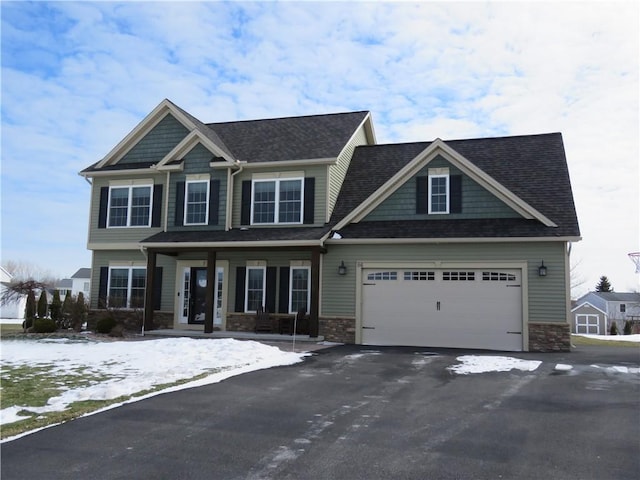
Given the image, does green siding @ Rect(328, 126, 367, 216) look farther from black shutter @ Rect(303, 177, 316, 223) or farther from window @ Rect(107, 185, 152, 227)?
window @ Rect(107, 185, 152, 227)

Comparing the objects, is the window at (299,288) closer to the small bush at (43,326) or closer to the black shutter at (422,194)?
the black shutter at (422,194)

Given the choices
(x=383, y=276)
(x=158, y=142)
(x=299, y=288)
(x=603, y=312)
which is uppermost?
(x=158, y=142)

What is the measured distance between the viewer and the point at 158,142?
20.2 metres

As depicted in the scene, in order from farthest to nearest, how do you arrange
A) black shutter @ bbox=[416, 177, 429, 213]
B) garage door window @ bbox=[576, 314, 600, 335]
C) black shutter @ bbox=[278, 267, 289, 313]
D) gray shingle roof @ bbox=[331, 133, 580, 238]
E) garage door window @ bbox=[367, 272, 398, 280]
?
garage door window @ bbox=[576, 314, 600, 335]
black shutter @ bbox=[278, 267, 289, 313]
black shutter @ bbox=[416, 177, 429, 213]
garage door window @ bbox=[367, 272, 398, 280]
gray shingle roof @ bbox=[331, 133, 580, 238]

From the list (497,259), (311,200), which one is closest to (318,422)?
(497,259)

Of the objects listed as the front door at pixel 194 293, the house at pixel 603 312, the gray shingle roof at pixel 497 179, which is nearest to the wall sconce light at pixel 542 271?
the gray shingle roof at pixel 497 179

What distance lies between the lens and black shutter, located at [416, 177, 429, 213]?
55.3 feet

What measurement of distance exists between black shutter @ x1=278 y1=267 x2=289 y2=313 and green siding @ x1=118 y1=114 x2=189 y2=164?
6.53 m

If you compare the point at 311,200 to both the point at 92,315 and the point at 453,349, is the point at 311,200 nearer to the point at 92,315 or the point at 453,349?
the point at 453,349

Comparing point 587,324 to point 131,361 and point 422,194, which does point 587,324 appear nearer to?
point 422,194

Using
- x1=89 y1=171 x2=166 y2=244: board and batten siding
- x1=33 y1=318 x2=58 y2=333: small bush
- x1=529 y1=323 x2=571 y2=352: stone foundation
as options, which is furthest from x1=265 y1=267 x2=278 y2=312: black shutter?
x1=529 y1=323 x2=571 y2=352: stone foundation

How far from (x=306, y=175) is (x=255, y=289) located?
4142 millimetres

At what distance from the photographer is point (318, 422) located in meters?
6.90

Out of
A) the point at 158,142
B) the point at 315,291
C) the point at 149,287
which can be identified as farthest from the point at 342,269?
the point at 158,142
